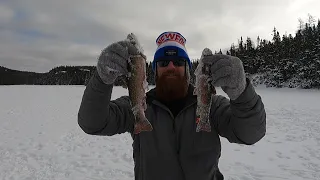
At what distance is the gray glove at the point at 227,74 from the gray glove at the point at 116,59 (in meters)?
0.58

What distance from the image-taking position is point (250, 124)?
2.14 meters

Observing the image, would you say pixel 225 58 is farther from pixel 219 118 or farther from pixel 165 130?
pixel 165 130

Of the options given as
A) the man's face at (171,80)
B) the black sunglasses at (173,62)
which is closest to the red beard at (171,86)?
the man's face at (171,80)

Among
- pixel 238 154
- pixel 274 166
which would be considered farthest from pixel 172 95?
pixel 238 154

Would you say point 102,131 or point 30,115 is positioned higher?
point 102,131

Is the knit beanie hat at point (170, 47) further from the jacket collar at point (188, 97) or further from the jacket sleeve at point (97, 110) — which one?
the jacket sleeve at point (97, 110)

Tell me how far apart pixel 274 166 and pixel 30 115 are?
632 inches

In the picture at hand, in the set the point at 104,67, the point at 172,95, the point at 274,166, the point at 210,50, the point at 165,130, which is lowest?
the point at 274,166

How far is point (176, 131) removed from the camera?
2.42m

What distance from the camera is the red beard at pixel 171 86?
8.18 ft

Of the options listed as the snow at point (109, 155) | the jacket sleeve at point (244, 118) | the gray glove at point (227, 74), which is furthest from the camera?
the snow at point (109, 155)

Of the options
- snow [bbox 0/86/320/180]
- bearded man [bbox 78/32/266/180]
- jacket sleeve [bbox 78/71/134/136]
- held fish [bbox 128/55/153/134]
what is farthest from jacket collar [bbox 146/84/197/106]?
snow [bbox 0/86/320/180]

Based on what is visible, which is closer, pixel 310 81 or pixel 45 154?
pixel 45 154

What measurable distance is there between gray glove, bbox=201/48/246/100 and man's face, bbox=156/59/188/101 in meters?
0.47
